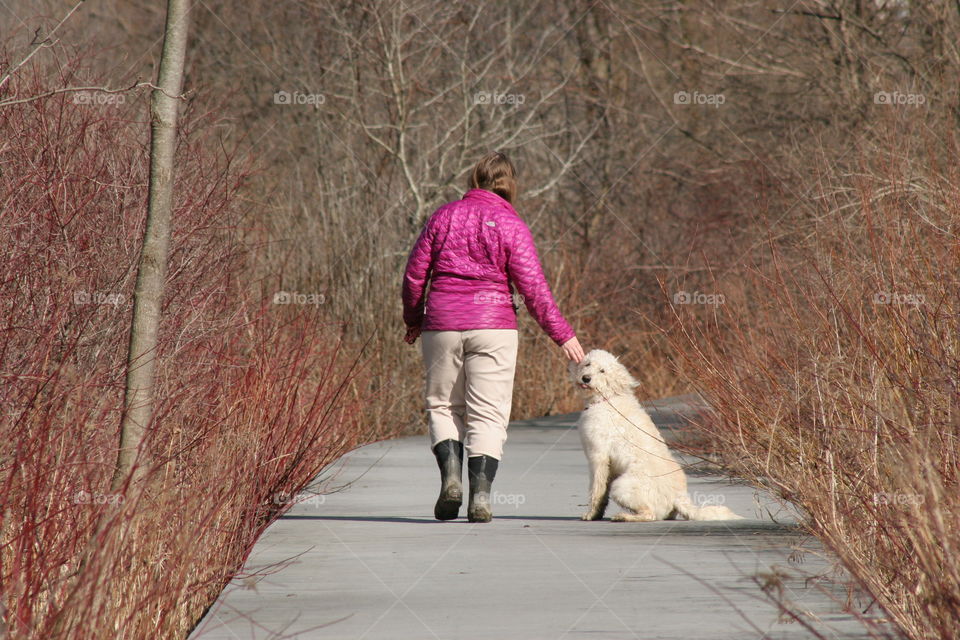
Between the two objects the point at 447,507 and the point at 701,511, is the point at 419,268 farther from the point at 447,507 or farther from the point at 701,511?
the point at 701,511

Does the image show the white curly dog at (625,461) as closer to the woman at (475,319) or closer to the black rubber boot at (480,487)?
the woman at (475,319)

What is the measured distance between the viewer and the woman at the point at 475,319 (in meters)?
7.73

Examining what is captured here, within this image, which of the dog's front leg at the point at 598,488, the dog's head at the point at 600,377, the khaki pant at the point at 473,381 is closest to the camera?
the khaki pant at the point at 473,381

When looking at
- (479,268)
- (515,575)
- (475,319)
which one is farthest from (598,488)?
(515,575)

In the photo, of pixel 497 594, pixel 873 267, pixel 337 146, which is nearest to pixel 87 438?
pixel 497 594

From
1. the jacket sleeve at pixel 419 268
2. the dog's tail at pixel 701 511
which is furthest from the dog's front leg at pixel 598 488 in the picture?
the jacket sleeve at pixel 419 268

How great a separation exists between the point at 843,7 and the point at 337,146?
6341mm

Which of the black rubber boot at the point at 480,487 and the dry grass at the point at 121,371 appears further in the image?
the black rubber boot at the point at 480,487

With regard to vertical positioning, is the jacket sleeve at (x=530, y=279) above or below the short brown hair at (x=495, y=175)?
below

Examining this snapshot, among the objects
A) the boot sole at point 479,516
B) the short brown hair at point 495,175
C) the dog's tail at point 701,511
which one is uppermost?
the short brown hair at point 495,175

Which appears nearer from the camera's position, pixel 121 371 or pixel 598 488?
pixel 121 371

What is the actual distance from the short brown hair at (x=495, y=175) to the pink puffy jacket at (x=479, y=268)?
6.6 inches

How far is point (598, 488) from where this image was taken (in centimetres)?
795

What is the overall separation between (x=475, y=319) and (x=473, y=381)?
35 centimetres
